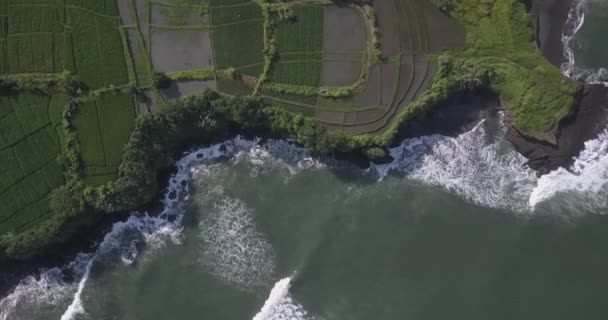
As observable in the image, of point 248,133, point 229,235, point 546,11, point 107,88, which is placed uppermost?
point 546,11

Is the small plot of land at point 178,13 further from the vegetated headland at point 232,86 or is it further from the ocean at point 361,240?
the ocean at point 361,240

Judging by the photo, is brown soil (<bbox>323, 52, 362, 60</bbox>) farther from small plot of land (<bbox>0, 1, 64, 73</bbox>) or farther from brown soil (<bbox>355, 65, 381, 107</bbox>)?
small plot of land (<bbox>0, 1, 64, 73</bbox>)

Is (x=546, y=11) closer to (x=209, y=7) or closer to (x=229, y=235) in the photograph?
(x=209, y=7)

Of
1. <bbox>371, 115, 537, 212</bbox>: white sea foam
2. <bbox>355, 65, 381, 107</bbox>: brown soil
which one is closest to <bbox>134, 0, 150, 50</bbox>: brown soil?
<bbox>355, 65, 381, 107</bbox>: brown soil

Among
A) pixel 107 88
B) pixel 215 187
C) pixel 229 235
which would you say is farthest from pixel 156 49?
pixel 229 235

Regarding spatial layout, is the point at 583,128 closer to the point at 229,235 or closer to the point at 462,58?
the point at 462,58

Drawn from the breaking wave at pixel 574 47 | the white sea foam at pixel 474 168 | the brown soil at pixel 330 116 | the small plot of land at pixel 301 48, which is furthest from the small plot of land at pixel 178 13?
the breaking wave at pixel 574 47

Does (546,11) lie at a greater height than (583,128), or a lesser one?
greater

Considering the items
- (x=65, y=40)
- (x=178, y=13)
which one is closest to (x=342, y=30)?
(x=178, y=13)
